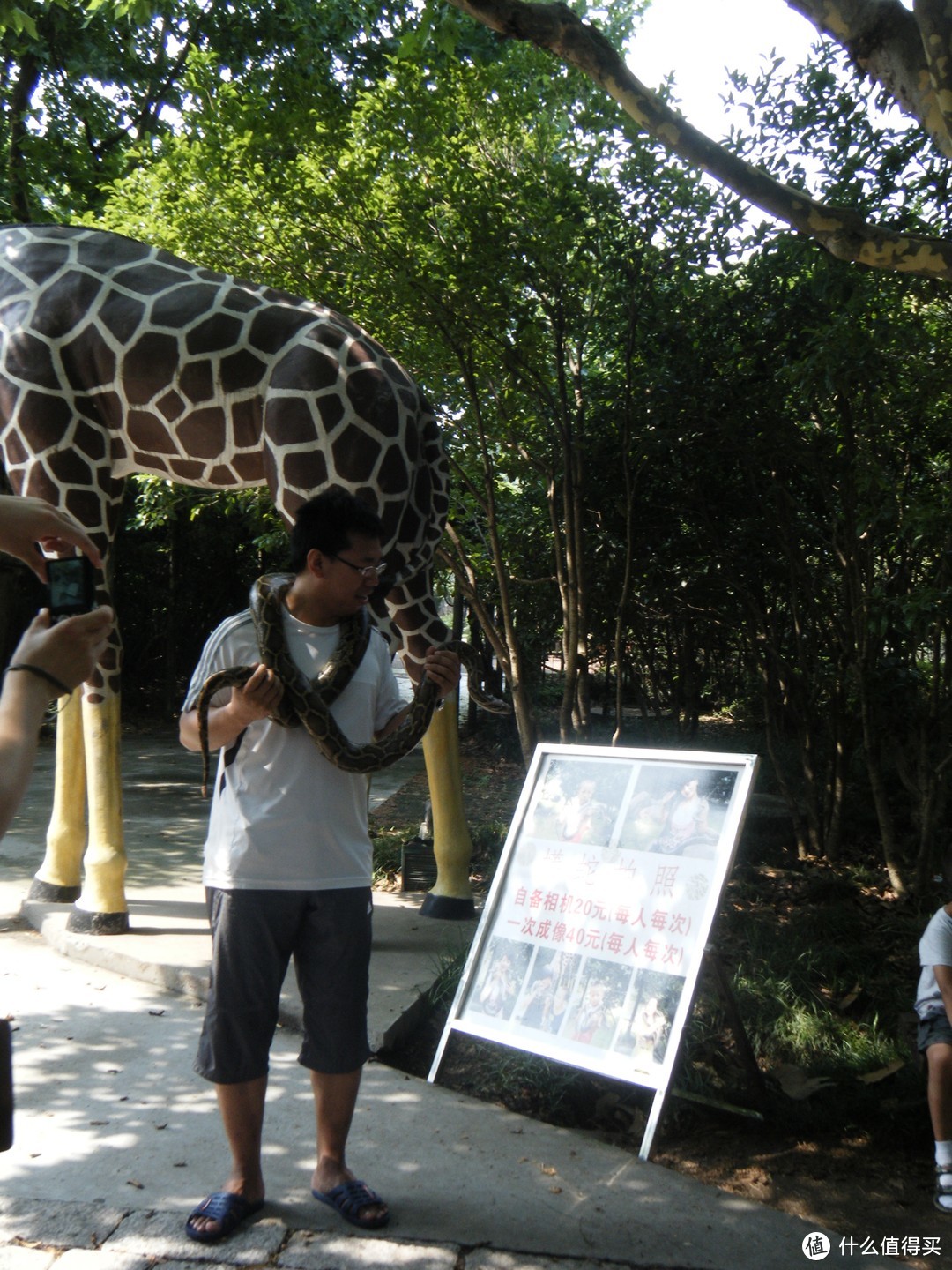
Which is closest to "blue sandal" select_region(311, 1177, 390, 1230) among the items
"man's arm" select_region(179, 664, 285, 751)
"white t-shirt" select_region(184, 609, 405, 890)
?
"white t-shirt" select_region(184, 609, 405, 890)

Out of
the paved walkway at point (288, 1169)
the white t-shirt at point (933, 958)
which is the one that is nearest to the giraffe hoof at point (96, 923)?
the paved walkway at point (288, 1169)

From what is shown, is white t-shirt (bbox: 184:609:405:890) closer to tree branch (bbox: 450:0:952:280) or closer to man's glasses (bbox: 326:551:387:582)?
man's glasses (bbox: 326:551:387:582)

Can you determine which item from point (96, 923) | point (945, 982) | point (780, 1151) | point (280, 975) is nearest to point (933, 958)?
point (945, 982)

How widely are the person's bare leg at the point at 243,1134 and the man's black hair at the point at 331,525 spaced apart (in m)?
1.44

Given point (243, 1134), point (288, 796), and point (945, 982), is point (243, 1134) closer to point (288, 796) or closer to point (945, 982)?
point (288, 796)

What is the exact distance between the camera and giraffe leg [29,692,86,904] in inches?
226

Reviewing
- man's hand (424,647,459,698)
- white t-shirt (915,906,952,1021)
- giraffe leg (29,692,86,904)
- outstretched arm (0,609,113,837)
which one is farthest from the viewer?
giraffe leg (29,692,86,904)

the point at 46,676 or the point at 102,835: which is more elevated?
the point at 46,676

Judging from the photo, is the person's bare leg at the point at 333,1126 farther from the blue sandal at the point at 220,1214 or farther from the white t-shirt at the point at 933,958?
the white t-shirt at the point at 933,958

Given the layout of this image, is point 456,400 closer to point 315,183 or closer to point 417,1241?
point 315,183

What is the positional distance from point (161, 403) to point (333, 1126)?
3451mm

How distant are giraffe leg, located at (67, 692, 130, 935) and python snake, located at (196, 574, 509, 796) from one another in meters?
2.40

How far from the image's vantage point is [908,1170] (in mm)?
3756

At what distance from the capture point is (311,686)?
121 inches
